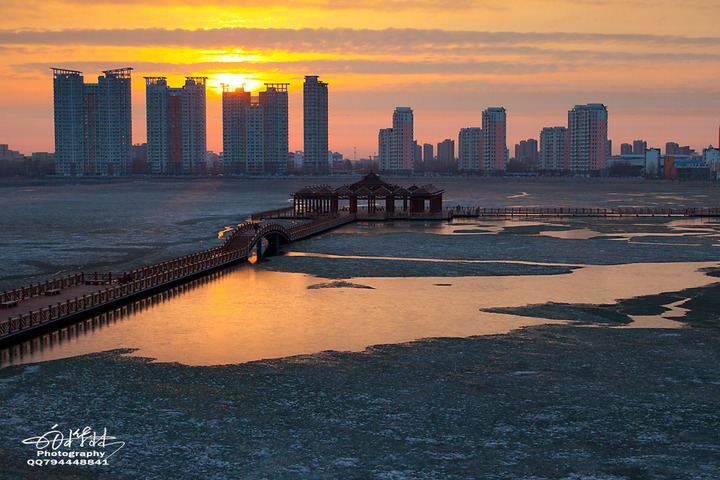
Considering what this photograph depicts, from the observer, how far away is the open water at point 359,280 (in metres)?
35.2

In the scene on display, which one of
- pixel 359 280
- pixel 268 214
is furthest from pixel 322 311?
pixel 268 214

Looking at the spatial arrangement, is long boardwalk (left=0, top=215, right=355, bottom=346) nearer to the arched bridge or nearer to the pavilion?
the arched bridge

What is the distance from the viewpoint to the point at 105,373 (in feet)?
97.0

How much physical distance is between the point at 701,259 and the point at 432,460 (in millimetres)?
47602

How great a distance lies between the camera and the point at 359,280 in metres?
50.9

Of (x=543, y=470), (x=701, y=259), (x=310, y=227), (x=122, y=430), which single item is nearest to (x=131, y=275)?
(x=122, y=430)

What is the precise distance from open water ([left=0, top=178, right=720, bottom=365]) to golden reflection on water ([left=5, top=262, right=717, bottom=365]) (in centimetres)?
11

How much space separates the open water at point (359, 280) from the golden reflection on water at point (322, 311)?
0.36 ft

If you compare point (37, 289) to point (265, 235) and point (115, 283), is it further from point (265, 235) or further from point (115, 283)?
point (265, 235)

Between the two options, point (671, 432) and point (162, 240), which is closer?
point (671, 432)

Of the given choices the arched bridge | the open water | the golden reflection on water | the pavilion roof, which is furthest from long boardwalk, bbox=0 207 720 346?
the pavilion roof

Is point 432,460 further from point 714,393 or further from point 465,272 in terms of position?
point 465,272

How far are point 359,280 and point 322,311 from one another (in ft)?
34.0

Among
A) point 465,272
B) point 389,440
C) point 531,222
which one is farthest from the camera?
point 531,222
